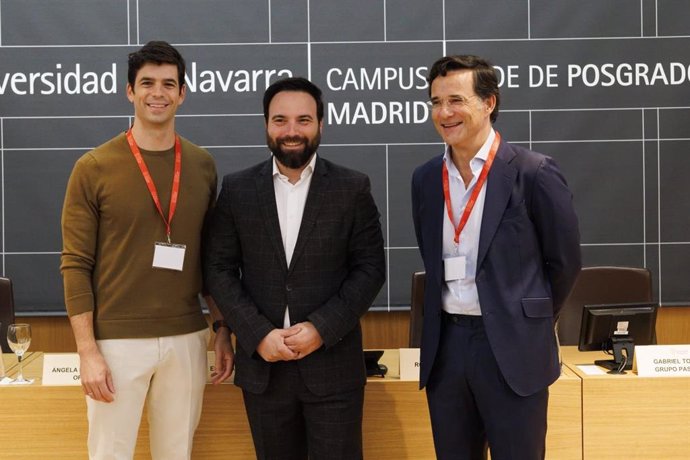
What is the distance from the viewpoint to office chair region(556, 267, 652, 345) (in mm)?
3674

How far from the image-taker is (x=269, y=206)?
2.27m

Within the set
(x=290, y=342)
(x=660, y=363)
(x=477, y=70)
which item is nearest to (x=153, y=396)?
(x=290, y=342)

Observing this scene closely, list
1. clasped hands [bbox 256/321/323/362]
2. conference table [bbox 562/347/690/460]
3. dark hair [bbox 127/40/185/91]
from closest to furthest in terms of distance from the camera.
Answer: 1. clasped hands [bbox 256/321/323/362]
2. dark hair [bbox 127/40/185/91]
3. conference table [bbox 562/347/690/460]

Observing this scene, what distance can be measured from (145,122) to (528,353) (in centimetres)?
132

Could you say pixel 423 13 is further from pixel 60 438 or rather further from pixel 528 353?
pixel 60 438

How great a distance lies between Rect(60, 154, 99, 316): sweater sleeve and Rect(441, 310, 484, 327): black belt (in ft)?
3.43

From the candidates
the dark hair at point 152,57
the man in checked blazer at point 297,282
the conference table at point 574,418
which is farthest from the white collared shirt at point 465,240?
the dark hair at point 152,57

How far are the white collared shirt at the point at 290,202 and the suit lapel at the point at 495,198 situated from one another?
553 mm

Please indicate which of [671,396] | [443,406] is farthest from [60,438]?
[671,396]

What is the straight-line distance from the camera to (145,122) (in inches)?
90.5

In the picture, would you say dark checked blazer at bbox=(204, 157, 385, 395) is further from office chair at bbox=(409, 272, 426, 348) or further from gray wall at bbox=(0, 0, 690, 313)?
gray wall at bbox=(0, 0, 690, 313)

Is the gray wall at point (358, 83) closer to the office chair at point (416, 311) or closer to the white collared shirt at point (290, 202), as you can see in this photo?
the office chair at point (416, 311)

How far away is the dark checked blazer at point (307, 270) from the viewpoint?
2.22 m

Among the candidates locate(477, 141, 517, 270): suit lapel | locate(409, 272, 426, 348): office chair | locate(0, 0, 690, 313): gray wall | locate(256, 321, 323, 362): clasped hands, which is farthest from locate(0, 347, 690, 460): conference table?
locate(0, 0, 690, 313): gray wall
